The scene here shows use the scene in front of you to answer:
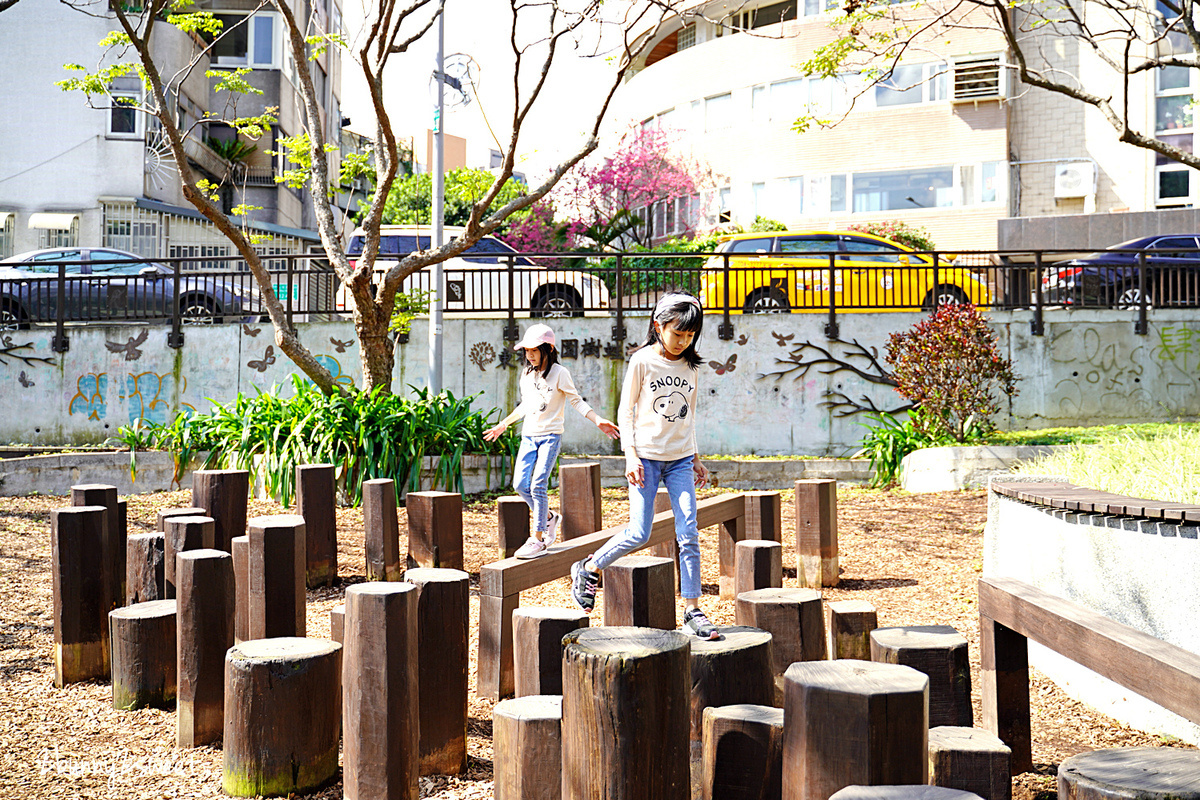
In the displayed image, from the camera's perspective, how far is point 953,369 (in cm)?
1132

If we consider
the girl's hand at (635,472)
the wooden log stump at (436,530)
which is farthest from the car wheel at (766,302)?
the girl's hand at (635,472)

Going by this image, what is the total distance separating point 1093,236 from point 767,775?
2400 centimetres

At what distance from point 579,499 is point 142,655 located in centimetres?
327

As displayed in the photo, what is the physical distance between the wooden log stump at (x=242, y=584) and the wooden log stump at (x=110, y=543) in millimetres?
621

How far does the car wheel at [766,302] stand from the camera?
560 inches

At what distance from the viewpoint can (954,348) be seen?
11.3m

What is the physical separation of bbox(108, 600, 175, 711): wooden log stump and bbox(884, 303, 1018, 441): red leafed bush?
30.7 ft

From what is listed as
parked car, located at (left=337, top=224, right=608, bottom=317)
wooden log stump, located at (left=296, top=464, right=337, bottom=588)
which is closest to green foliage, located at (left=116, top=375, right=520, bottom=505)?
wooden log stump, located at (left=296, top=464, right=337, bottom=588)

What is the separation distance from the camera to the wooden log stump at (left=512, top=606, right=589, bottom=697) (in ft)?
11.5

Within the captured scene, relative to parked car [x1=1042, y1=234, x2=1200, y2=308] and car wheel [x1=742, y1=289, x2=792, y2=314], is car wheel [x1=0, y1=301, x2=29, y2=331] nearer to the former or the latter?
car wheel [x1=742, y1=289, x2=792, y2=314]

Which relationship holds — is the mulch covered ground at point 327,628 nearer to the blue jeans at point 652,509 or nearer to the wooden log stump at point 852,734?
the blue jeans at point 652,509

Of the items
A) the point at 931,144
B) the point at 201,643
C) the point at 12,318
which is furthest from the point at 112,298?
the point at 931,144

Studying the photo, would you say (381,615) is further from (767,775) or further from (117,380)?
(117,380)

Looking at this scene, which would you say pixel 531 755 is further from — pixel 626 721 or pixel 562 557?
pixel 562 557
